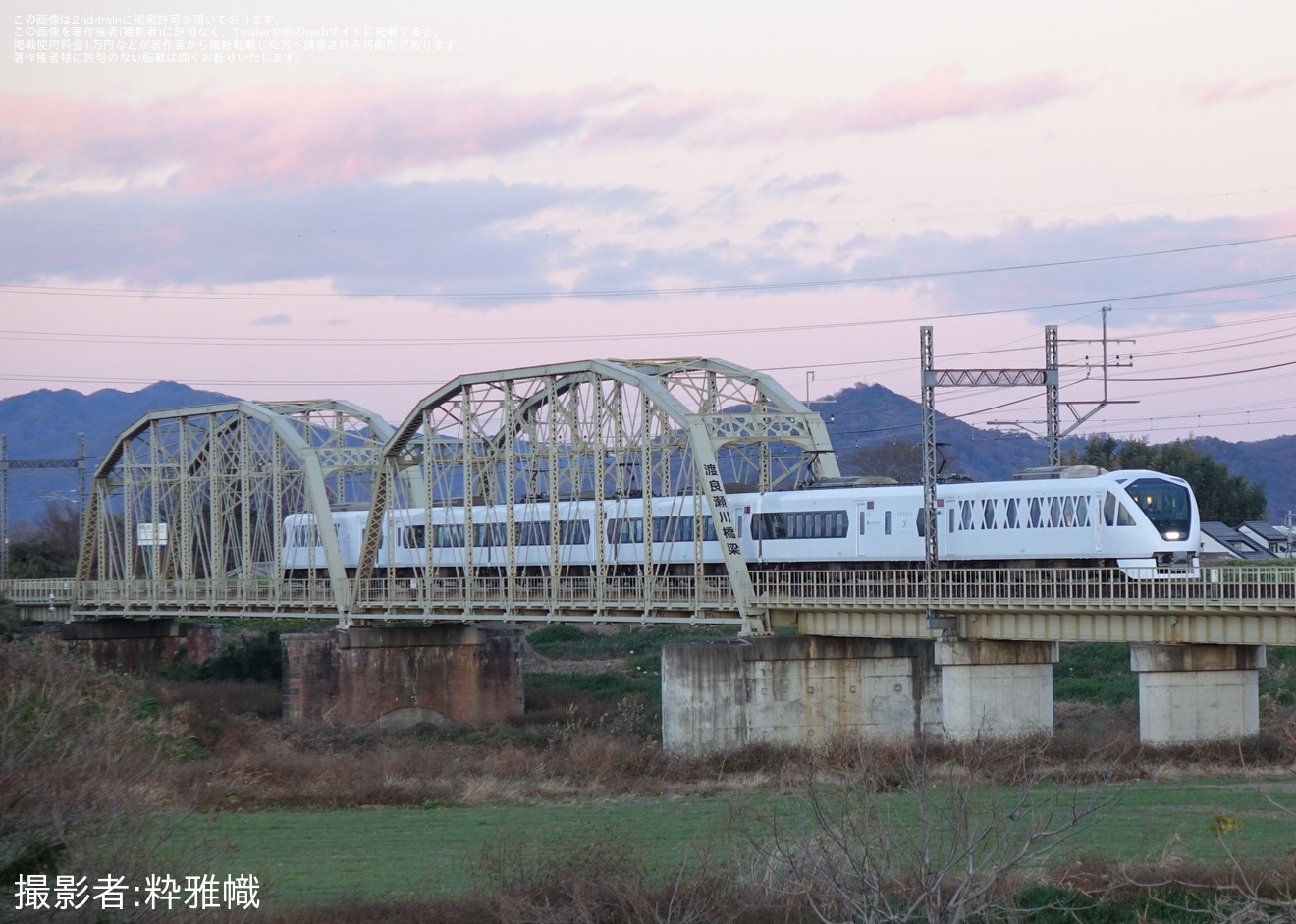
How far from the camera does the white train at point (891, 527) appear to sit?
1761 inches

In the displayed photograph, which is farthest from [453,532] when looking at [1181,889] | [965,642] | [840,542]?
[1181,889]

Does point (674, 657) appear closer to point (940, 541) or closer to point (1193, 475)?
point (940, 541)

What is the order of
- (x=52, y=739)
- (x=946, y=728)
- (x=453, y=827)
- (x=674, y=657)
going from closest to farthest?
(x=52, y=739) < (x=453, y=827) < (x=946, y=728) < (x=674, y=657)

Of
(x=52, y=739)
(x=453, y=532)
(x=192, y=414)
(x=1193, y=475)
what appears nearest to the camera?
(x=52, y=739)

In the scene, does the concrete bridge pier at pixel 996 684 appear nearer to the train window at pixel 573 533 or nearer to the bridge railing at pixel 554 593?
the bridge railing at pixel 554 593

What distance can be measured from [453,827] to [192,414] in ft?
155

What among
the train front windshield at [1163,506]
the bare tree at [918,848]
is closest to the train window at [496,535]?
the train front windshield at [1163,506]

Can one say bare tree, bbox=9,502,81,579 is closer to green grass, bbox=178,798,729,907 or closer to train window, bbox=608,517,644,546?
train window, bbox=608,517,644,546

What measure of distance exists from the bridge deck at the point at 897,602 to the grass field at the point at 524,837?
4.04m

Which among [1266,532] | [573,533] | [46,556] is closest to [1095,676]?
[573,533]

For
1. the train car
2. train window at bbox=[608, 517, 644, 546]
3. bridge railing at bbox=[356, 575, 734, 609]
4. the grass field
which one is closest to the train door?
the train car

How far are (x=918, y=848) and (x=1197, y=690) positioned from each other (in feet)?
86.3

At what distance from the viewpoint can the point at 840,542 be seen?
5153cm

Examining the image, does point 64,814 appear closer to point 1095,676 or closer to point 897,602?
point 897,602
